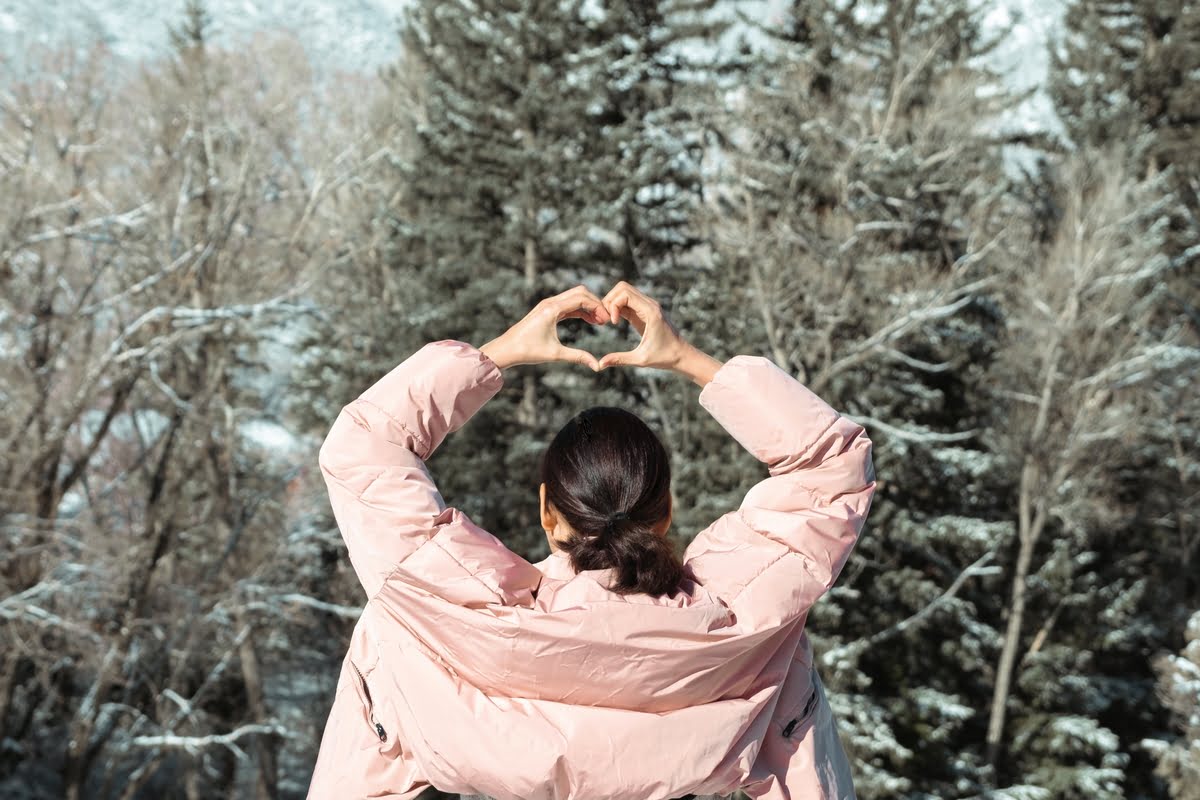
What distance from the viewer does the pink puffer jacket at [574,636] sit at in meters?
1.44

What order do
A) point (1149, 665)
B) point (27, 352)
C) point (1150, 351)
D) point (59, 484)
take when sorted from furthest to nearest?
point (1149, 665)
point (1150, 351)
point (59, 484)
point (27, 352)

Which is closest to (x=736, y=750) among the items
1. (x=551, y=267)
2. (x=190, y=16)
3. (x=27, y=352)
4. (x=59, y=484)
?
(x=27, y=352)

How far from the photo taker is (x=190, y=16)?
2361 cm

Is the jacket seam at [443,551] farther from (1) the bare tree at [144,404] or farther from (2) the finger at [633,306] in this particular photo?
(1) the bare tree at [144,404]

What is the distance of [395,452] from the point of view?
5.05ft

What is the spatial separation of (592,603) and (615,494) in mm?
163

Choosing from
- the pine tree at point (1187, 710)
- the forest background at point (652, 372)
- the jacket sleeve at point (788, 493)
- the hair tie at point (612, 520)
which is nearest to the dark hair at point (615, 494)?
the hair tie at point (612, 520)

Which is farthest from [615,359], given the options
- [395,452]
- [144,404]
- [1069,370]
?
[1069,370]

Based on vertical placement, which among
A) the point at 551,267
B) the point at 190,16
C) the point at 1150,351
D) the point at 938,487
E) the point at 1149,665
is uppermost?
the point at 190,16

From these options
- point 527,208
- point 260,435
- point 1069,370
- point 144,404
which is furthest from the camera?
point 260,435

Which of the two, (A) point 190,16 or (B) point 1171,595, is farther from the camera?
(A) point 190,16

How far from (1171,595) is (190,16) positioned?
74.2 ft

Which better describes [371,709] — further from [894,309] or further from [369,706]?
[894,309]

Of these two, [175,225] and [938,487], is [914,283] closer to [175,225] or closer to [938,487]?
[938,487]
